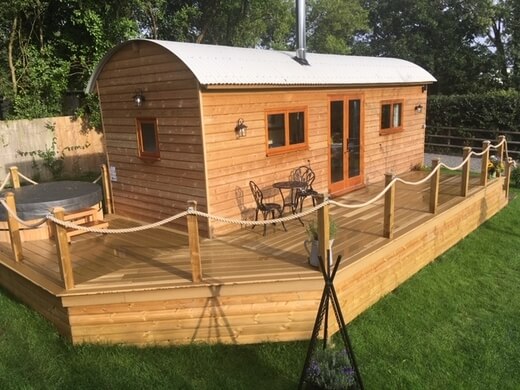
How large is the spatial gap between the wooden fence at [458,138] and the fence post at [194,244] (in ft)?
47.5

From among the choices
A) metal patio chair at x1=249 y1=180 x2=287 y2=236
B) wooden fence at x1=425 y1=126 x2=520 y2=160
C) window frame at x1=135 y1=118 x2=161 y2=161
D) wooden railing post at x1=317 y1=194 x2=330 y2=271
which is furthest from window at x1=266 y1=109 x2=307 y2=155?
wooden fence at x1=425 y1=126 x2=520 y2=160

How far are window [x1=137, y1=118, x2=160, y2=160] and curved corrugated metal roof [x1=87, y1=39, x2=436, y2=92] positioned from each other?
4.26ft

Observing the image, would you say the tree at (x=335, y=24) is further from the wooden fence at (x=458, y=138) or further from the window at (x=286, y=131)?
the window at (x=286, y=131)

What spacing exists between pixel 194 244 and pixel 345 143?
523cm

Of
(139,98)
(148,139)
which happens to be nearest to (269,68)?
(139,98)

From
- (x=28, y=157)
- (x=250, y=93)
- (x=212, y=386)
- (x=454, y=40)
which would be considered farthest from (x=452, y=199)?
(x=454, y=40)

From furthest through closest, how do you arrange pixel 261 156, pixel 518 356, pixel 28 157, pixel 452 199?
pixel 28 157 < pixel 452 199 < pixel 261 156 < pixel 518 356

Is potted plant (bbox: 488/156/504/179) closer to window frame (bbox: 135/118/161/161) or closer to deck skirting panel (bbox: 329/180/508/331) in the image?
deck skirting panel (bbox: 329/180/508/331)

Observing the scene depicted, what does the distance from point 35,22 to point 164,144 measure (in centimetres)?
1184

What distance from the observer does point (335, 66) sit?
9.09 metres

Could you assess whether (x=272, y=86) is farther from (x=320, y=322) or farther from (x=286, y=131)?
(x=320, y=322)

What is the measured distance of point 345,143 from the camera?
9227mm

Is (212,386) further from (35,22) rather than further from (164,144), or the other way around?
(35,22)

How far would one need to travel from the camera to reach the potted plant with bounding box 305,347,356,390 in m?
4.02
